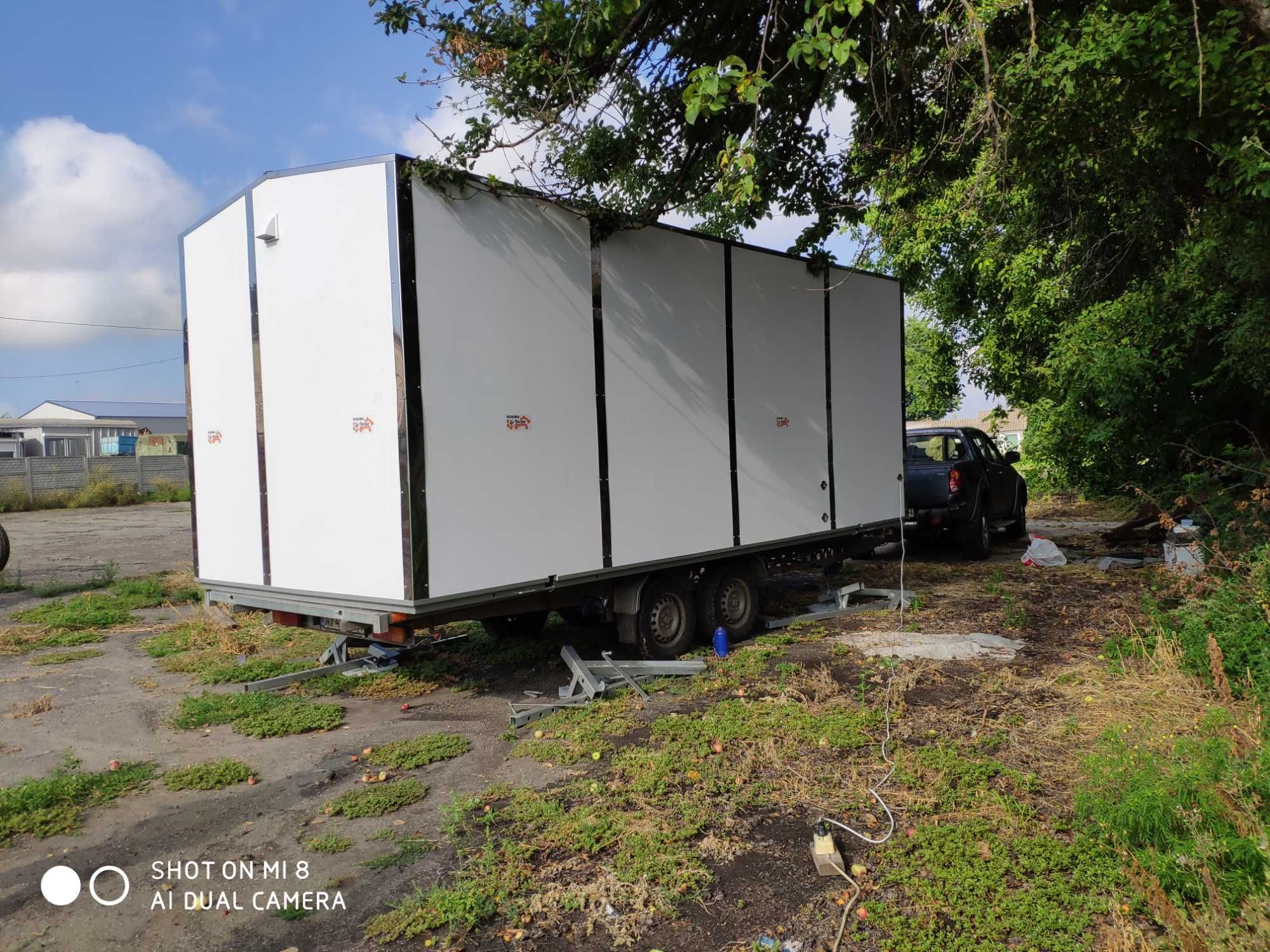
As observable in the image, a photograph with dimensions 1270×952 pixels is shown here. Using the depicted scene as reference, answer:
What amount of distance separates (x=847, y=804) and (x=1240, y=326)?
8.09 m

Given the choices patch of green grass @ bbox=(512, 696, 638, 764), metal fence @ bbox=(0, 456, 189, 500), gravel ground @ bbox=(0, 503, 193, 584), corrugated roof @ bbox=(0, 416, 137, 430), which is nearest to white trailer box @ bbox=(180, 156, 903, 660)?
patch of green grass @ bbox=(512, 696, 638, 764)

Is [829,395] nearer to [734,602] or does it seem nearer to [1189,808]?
[734,602]

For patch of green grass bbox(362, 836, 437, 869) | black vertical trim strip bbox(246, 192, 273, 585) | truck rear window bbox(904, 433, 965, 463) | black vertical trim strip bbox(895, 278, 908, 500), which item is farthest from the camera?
truck rear window bbox(904, 433, 965, 463)

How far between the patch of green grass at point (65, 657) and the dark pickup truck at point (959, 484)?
957 cm

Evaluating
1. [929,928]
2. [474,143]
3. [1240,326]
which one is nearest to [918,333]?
[1240,326]

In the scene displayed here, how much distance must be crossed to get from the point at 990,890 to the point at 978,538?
9.66 m

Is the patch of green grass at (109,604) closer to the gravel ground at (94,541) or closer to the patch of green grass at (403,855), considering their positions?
the gravel ground at (94,541)

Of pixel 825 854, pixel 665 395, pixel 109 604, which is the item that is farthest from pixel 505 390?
pixel 109 604

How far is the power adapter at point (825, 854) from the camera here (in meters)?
3.57

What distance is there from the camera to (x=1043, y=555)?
457 inches

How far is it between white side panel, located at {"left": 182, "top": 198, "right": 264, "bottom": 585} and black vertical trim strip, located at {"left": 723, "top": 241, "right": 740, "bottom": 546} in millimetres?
3945

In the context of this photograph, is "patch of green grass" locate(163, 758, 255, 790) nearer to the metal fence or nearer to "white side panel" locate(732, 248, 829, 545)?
"white side panel" locate(732, 248, 829, 545)

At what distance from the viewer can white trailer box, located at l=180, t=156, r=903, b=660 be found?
5211mm

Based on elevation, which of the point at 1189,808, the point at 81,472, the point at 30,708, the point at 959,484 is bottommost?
the point at 30,708
